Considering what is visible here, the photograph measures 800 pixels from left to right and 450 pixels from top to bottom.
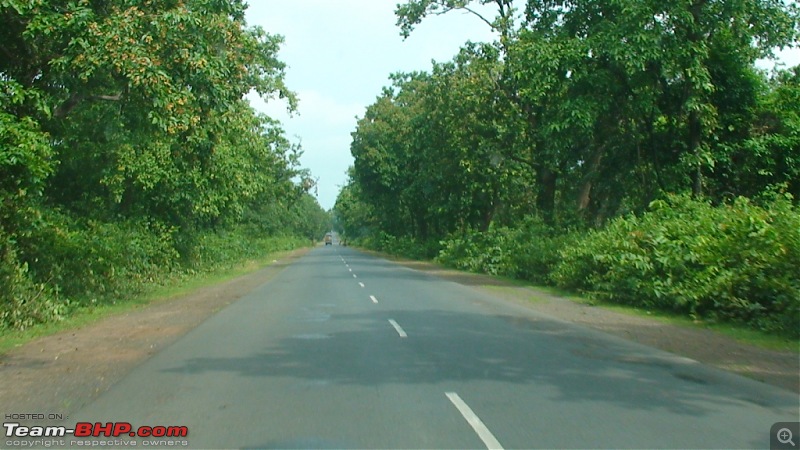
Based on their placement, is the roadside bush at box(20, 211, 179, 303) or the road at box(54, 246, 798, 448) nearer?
the road at box(54, 246, 798, 448)

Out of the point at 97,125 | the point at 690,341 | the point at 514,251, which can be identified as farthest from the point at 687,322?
the point at 514,251

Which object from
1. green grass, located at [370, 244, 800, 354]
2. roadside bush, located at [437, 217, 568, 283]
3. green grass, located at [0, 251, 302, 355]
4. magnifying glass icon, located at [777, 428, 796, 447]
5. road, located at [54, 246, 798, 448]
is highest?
roadside bush, located at [437, 217, 568, 283]

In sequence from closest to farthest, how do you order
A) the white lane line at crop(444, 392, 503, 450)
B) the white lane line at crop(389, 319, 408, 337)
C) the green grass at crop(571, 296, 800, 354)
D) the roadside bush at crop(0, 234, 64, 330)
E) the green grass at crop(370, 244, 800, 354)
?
the white lane line at crop(444, 392, 503, 450), the green grass at crop(571, 296, 800, 354), the green grass at crop(370, 244, 800, 354), the white lane line at crop(389, 319, 408, 337), the roadside bush at crop(0, 234, 64, 330)

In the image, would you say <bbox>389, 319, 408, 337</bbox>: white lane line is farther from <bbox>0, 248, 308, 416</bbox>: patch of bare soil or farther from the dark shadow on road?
<bbox>0, 248, 308, 416</bbox>: patch of bare soil

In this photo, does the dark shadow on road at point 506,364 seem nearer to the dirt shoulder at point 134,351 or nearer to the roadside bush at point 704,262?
the dirt shoulder at point 134,351

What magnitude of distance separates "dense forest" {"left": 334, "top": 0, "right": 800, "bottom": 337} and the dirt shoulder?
203cm

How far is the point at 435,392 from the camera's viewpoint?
8305 mm

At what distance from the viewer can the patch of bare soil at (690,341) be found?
32.7 feet

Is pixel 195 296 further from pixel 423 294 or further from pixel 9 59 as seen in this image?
pixel 9 59

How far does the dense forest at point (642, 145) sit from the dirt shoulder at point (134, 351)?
2.03m

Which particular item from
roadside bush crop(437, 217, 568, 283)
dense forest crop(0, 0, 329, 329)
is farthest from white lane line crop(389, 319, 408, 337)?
roadside bush crop(437, 217, 568, 283)

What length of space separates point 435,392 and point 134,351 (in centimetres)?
564

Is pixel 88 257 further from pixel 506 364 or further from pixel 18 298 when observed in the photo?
pixel 506 364

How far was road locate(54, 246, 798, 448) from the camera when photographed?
261 inches
